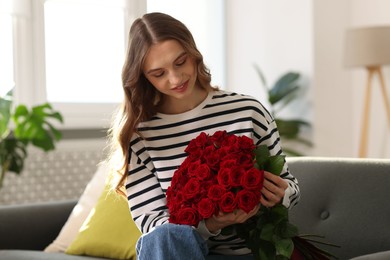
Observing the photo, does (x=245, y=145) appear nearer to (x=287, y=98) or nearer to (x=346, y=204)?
(x=346, y=204)

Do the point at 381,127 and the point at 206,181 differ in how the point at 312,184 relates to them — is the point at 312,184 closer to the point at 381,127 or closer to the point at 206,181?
the point at 206,181

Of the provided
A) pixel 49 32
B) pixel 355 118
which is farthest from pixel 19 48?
pixel 355 118

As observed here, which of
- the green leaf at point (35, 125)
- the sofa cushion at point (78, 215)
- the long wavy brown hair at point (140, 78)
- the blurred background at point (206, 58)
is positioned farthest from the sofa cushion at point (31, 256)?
the blurred background at point (206, 58)

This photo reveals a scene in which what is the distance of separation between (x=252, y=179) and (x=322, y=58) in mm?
3815

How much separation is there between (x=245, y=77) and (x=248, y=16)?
1.56ft

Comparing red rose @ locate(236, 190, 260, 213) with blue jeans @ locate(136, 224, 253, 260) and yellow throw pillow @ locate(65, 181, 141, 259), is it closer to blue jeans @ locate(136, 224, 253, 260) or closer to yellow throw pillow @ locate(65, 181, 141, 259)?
blue jeans @ locate(136, 224, 253, 260)

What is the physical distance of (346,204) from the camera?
239cm

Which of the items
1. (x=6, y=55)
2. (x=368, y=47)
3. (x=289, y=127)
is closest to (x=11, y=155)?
(x=6, y=55)

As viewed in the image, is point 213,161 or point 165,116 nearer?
point 213,161

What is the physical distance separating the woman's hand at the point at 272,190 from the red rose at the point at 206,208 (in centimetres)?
13

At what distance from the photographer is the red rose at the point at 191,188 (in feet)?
5.68

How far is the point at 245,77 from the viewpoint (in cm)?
577

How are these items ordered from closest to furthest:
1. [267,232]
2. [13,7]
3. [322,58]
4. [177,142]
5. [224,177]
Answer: [224,177], [267,232], [177,142], [13,7], [322,58]

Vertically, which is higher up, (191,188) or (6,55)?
(6,55)
